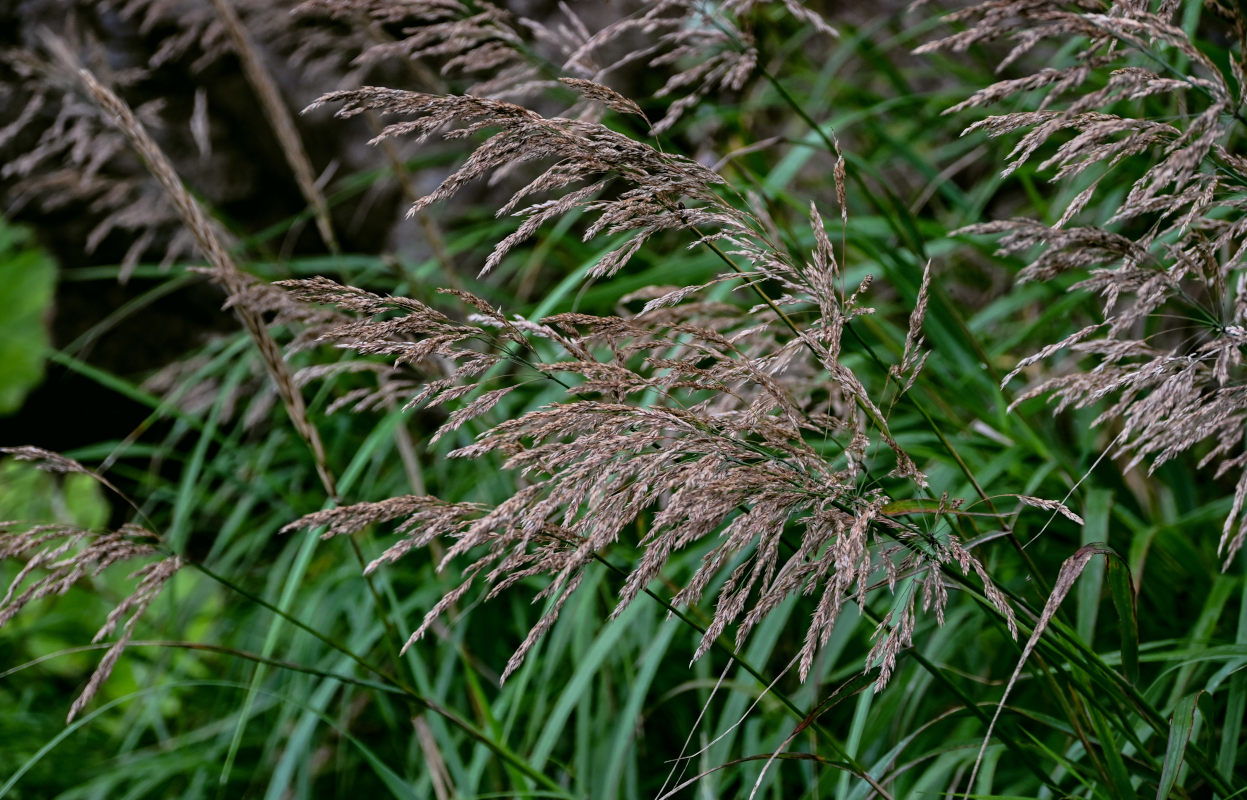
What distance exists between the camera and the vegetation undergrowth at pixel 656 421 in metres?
0.87

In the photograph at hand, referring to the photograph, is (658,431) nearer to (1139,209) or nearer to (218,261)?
(1139,209)

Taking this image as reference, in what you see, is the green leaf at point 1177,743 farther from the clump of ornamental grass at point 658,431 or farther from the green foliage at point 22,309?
the green foliage at point 22,309

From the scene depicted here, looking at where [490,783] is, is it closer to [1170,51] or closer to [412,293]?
[412,293]

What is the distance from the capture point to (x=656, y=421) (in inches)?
31.7

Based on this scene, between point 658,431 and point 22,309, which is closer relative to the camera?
point 658,431

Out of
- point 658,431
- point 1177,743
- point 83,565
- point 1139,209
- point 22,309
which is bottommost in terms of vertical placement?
point 22,309

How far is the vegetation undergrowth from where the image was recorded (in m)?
0.87

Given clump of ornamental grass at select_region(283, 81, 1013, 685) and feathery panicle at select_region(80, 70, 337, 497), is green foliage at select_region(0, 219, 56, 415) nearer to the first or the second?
feathery panicle at select_region(80, 70, 337, 497)

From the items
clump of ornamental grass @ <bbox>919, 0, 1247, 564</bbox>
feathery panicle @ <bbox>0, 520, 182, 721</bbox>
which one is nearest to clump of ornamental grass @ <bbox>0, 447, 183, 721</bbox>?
feathery panicle @ <bbox>0, 520, 182, 721</bbox>

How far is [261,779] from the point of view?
2066mm

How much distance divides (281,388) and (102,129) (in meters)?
1.50

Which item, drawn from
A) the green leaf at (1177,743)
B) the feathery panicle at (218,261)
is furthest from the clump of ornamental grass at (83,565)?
the green leaf at (1177,743)

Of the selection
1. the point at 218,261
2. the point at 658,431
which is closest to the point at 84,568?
the point at 218,261

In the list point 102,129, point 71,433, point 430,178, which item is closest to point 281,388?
point 102,129
